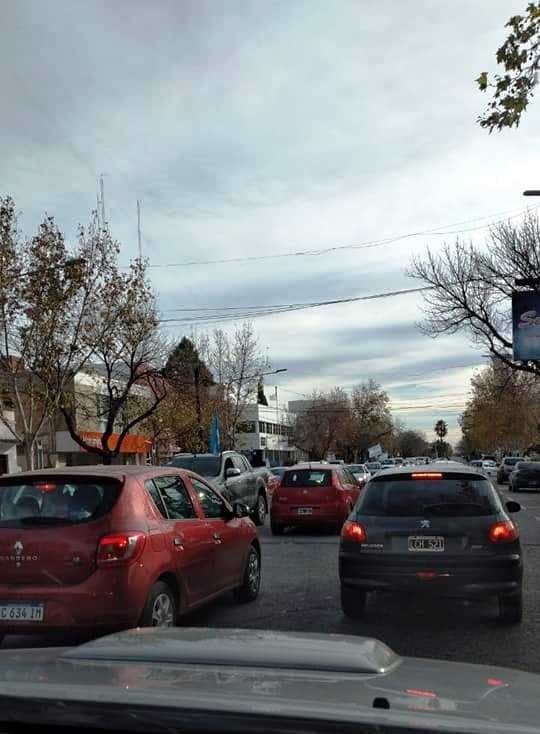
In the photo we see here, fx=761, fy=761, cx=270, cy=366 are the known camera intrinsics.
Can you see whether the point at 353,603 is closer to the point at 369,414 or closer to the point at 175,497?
the point at 175,497

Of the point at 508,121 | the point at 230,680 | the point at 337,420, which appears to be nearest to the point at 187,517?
the point at 230,680

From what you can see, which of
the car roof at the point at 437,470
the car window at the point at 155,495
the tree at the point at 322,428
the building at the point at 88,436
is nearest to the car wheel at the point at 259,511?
the car roof at the point at 437,470

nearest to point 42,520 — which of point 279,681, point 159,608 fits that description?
point 159,608

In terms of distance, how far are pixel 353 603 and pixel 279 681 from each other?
5.58 meters

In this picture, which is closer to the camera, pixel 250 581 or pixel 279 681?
pixel 279 681

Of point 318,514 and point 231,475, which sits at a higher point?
point 231,475

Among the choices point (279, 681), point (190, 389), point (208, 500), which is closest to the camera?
point (279, 681)

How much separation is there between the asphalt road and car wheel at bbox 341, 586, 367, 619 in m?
0.10

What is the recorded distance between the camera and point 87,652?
9.71ft

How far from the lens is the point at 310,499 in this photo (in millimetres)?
16750

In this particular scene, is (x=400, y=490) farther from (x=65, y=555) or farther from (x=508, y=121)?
(x=508, y=121)

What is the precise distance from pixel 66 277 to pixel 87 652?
2037 centimetres

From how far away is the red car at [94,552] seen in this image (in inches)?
227

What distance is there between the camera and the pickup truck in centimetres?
1675
